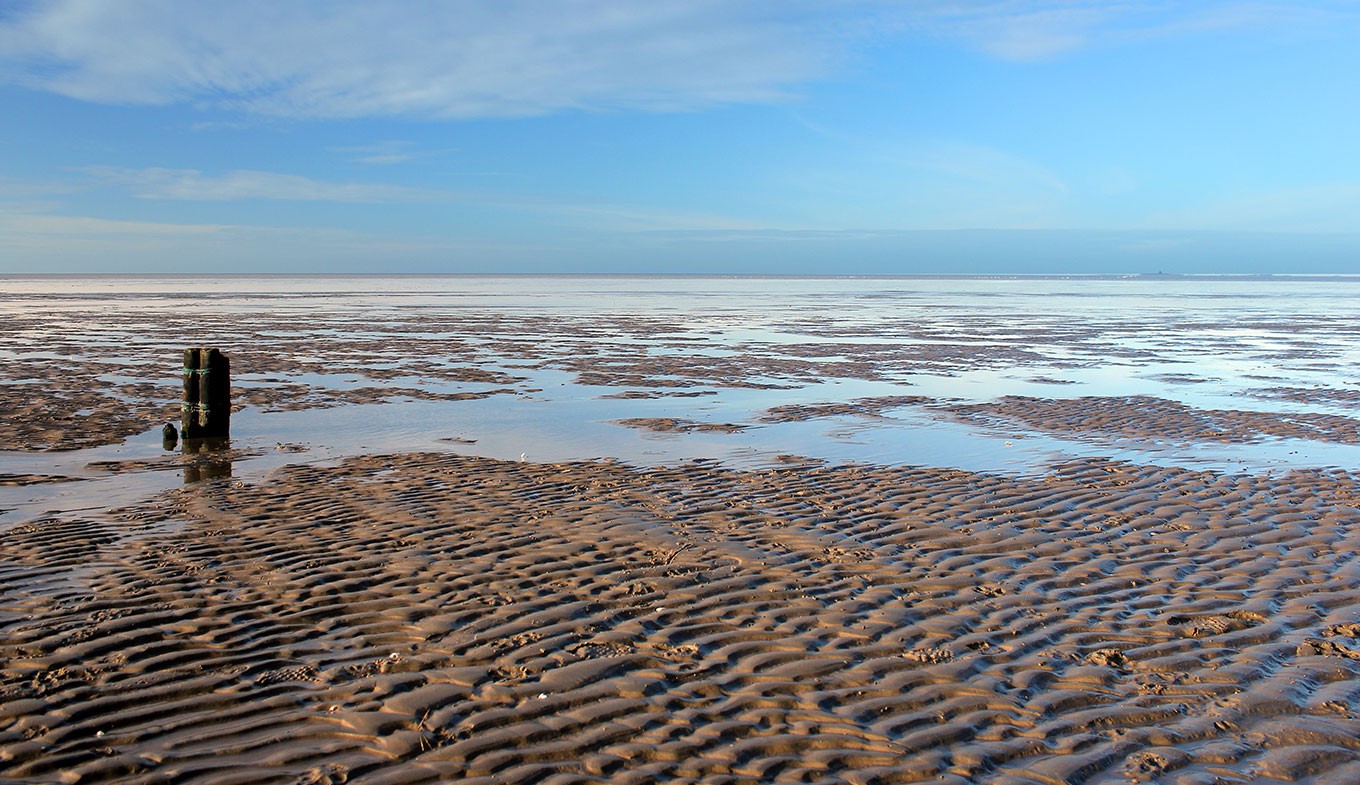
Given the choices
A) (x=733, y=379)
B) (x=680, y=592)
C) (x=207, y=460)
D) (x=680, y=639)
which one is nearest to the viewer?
(x=680, y=639)

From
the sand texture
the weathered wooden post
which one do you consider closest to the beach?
the sand texture

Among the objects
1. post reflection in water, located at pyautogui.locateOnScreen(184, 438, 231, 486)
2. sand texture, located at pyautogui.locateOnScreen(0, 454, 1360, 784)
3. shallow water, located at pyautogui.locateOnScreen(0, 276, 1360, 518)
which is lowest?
sand texture, located at pyautogui.locateOnScreen(0, 454, 1360, 784)

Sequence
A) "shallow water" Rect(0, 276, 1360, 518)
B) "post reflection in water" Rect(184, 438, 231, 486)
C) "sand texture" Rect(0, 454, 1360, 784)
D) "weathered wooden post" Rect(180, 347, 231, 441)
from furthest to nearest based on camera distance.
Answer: "weathered wooden post" Rect(180, 347, 231, 441)
"shallow water" Rect(0, 276, 1360, 518)
"post reflection in water" Rect(184, 438, 231, 486)
"sand texture" Rect(0, 454, 1360, 784)

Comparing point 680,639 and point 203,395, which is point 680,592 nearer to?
point 680,639

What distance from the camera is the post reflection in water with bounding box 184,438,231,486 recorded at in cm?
1124

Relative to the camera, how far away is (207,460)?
12.2 metres

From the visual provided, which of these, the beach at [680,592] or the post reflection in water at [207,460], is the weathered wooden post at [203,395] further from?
the beach at [680,592]

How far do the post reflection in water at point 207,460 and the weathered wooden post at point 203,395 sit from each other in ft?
0.64

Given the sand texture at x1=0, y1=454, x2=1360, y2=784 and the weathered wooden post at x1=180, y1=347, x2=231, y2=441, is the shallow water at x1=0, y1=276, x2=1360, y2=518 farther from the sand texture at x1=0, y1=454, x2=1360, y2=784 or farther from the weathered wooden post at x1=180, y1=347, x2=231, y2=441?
the sand texture at x1=0, y1=454, x2=1360, y2=784

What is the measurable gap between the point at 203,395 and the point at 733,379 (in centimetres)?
1104

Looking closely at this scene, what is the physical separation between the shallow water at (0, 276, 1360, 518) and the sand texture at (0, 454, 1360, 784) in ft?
8.69

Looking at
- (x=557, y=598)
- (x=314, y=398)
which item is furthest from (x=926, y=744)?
(x=314, y=398)

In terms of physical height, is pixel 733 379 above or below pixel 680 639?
above

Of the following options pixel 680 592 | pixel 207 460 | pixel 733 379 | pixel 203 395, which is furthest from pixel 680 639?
pixel 733 379
